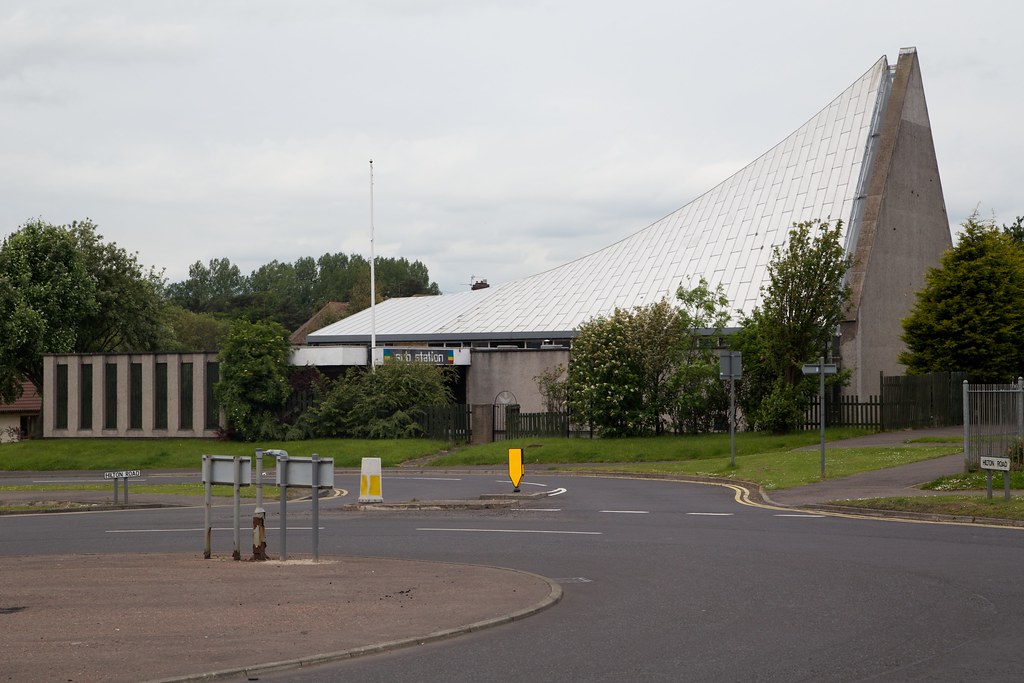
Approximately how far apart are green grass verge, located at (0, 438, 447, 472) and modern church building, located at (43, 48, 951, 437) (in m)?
2.02

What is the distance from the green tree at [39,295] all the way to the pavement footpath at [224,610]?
4289 centimetres

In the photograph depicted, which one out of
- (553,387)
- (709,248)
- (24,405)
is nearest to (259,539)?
(553,387)

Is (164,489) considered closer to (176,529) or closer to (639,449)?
(176,529)

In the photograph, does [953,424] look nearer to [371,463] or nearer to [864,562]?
[371,463]

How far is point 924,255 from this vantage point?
48375 millimetres

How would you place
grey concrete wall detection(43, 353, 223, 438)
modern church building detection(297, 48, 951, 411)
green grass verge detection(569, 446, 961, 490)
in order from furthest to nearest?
grey concrete wall detection(43, 353, 223, 438) < modern church building detection(297, 48, 951, 411) < green grass verge detection(569, 446, 961, 490)

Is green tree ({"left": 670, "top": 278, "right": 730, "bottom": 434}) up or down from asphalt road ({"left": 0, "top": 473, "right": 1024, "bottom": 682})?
up

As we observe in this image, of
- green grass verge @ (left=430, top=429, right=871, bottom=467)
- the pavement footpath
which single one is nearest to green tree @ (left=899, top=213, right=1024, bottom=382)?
green grass verge @ (left=430, top=429, right=871, bottom=467)

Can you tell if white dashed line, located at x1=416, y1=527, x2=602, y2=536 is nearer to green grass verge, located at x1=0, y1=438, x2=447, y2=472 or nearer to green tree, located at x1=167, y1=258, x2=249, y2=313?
green grass verge, located at x1=0, y1=438, x2=447, y2=472

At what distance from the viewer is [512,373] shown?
1918 inches

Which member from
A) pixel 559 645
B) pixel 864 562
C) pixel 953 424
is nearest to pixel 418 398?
pixel 953 424

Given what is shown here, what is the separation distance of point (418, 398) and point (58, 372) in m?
16.9

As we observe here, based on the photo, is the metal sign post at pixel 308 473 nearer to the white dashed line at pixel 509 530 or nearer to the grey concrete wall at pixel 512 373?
the white dashed line at pixel 509 530

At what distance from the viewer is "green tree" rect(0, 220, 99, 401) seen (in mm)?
54844
